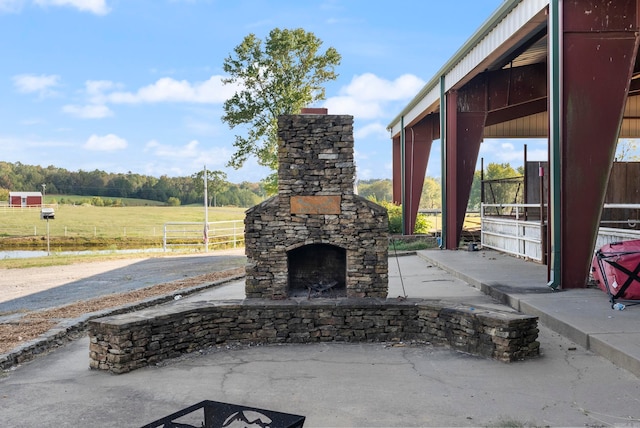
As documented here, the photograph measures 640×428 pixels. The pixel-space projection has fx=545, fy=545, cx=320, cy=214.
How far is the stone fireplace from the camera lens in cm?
798

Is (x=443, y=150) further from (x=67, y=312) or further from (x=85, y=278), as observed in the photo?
(x=67, y=312)

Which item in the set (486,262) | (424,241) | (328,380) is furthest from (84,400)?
(424,241)

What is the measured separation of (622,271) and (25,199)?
62.8m

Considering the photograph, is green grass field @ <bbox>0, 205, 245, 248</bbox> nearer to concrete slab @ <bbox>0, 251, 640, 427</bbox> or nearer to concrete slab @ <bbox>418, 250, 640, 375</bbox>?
concrete slab @ <bbox>418, 250, 640, 375</bbox>

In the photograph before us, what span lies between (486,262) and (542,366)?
8196mm

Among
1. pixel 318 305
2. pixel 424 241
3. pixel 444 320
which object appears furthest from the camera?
pixel 424 241

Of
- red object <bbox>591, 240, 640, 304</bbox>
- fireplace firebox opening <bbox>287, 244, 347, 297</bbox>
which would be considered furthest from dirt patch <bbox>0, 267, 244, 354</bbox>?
red object <bbox>591, 240, 640, 304</bbox>

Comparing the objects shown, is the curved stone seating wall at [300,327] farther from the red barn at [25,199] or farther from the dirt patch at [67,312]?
the red barn at [25,199]

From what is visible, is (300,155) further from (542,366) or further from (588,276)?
(588,276)

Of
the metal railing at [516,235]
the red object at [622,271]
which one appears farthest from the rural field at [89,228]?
the red object at [622,271]

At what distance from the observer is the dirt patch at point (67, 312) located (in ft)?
23.7

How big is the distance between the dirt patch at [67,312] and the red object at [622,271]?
783 centimetres

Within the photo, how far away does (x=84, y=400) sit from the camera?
480 centimetres

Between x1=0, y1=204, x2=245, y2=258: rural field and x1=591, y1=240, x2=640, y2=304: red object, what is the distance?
2239 cm
